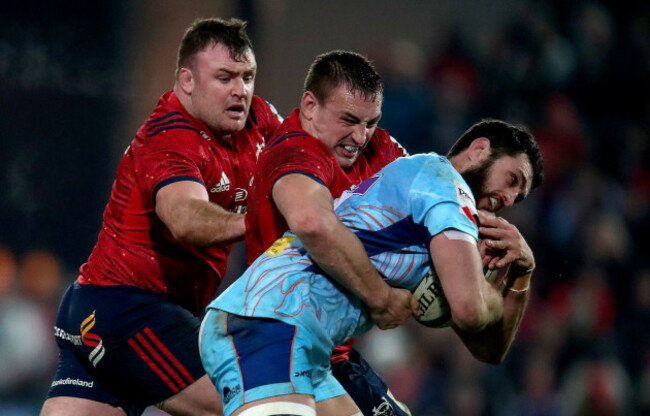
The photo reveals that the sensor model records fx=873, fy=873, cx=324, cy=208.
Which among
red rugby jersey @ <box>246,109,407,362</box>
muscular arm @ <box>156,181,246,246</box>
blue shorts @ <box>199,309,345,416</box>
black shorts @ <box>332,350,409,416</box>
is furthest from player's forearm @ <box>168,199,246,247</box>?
black shorts @ <box>332,350,409,416</box>

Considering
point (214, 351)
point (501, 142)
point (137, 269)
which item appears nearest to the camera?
point (214, 351)

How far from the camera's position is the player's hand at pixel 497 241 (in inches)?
133

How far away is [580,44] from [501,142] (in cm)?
671

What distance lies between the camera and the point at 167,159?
4.01m

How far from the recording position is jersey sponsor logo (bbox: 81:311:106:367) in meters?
4.10

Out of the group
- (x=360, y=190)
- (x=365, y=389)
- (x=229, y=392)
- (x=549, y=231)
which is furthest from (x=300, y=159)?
(x=549, y=231)

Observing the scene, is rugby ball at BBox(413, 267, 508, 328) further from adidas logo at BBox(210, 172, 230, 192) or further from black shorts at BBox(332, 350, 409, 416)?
adidas logo at BBox(210, 172, 230, 192)

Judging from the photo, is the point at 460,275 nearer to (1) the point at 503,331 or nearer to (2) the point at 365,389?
(1) the point at 503,331

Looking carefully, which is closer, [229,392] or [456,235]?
[456,235]

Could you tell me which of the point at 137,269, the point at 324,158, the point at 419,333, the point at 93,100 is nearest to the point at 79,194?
the point at 93,100

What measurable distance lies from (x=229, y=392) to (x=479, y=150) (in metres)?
1.37

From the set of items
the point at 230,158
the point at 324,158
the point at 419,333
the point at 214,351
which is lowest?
the point at 419,333

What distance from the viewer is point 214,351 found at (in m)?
3.06

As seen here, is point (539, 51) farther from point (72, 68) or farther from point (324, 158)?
point (324, 158)
